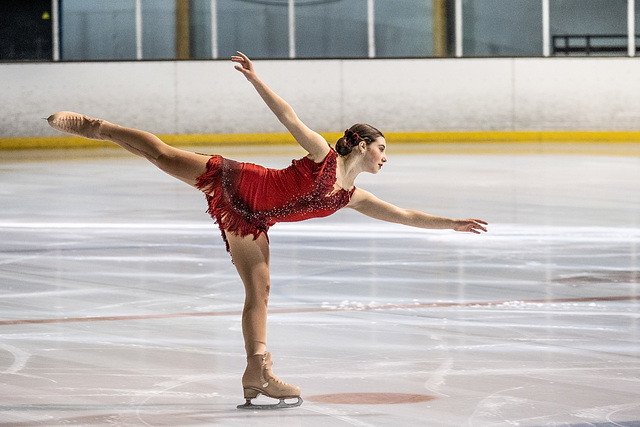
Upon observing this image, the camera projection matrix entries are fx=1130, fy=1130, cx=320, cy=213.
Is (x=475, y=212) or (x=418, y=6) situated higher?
(x=418, y=6)

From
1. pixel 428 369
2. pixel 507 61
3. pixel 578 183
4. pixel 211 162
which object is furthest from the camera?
pixel 507 61

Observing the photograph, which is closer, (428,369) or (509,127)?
(428,369)

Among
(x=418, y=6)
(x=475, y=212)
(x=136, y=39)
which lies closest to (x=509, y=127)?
(x=418, y=6)

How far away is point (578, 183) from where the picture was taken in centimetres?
1346

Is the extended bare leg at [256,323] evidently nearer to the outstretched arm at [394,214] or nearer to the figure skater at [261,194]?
the figure skater at [261,194]

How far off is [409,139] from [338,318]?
54.6 feet

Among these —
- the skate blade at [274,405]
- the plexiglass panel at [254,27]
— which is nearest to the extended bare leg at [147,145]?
the skate blade at [274,405]

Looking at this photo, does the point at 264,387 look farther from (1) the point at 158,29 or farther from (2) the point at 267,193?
(1) the point at 158,29

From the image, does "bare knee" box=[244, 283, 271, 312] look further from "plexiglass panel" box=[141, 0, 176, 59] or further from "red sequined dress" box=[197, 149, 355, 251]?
"plexiglass panel" box=[141, 0, 176, 59]

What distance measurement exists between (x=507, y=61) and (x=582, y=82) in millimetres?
1558

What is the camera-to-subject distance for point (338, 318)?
5.72 m

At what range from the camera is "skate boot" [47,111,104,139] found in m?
4.70

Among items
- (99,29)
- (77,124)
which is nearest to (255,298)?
(77,124)

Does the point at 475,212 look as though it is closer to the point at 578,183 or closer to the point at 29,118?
the point at 578,183
